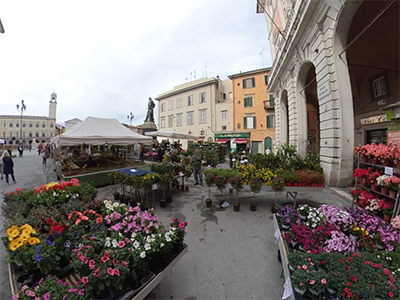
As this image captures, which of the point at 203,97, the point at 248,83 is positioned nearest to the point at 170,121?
the point at 203,97

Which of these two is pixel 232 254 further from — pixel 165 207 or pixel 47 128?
pixel 47 128

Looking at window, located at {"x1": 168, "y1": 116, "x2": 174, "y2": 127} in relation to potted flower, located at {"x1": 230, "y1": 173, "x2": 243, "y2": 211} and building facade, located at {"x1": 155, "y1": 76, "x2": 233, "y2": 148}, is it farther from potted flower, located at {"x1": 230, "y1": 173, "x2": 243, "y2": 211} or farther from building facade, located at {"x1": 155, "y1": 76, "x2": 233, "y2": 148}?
potted flower, located at {"x1": 230, "y1": 173, "x2": 243, "y2": 211}

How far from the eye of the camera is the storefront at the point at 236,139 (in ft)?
79.9

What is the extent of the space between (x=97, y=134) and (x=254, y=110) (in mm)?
20672

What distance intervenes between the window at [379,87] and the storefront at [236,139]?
47.6 ft

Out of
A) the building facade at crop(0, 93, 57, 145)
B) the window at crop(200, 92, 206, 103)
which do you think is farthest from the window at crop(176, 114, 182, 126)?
the building facade at crop(0, 93, 57, 145)

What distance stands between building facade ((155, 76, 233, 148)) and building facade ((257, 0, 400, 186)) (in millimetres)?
14924

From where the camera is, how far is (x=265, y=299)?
218 cm

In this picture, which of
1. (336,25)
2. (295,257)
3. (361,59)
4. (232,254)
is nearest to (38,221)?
(232,254)

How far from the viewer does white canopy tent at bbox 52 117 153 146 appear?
22.9ft

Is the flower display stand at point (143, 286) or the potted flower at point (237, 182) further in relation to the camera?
the potted flower at point (237, 182)

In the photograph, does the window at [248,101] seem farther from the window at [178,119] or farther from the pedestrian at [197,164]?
the pedestrian at [197,164]

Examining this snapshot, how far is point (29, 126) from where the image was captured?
69.0 m

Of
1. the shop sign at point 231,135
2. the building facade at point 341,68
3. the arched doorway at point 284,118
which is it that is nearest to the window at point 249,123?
the shop sign at point 231,135
